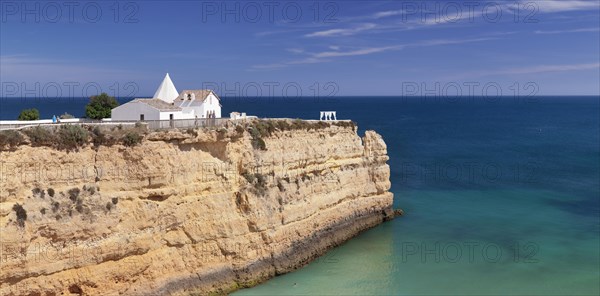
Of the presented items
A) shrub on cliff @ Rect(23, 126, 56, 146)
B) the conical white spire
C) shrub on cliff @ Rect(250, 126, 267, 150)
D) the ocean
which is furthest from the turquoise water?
the conical white spire

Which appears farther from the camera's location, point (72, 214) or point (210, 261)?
point (210, 261)

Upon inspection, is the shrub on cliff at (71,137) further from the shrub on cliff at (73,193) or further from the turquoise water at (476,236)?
the turquoise water at (476,236)

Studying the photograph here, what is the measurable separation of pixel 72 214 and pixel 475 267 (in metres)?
17.1

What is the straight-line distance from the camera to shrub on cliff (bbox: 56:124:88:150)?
1630 centimetres

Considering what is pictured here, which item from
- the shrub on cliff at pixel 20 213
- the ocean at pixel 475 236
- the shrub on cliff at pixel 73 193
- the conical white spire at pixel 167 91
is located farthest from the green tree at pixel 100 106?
the ocean at pixel 475 236

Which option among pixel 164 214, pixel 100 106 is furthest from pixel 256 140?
pixel 100 106

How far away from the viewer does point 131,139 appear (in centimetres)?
1766

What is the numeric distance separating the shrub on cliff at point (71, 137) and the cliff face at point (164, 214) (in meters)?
0.30

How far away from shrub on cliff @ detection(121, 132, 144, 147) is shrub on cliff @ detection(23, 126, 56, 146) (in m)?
2.32

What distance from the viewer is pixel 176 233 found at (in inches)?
732

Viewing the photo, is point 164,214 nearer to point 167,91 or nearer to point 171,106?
point 171,106

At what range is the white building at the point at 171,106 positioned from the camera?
Result: 21516mm

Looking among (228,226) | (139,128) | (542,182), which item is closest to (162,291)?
(228,226)

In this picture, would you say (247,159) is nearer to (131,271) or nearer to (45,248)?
(131,271)
